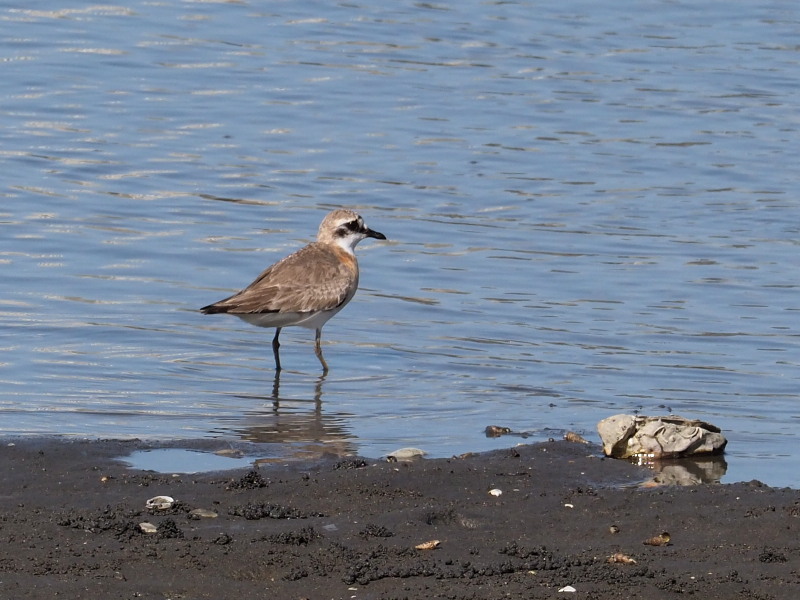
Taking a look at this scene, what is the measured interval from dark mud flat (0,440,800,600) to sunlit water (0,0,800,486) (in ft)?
3.72

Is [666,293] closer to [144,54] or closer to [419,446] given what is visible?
[419,446]

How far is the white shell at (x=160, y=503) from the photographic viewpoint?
24.2 feet

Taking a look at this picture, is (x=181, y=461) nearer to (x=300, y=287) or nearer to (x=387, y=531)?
(x=387, y=531)

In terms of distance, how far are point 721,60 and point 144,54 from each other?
9076 mm

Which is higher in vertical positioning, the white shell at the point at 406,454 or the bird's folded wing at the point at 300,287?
the bird's folded wing at the point at 300,287

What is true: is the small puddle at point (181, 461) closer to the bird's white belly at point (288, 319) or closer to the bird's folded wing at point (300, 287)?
the bird's folded wing at point (300, 287)

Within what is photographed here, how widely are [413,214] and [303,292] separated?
4.56m

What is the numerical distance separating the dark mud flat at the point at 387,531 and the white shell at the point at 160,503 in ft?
0.14

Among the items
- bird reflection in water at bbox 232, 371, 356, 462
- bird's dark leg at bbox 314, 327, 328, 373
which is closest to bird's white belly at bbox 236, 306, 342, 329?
bird's dark leg at bbox 314, 327, 328, 373

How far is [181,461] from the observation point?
341 inches

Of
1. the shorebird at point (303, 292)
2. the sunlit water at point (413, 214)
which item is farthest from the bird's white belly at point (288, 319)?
the sunlit water at point (413, 214)

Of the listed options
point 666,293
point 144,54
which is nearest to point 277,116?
point 144,54

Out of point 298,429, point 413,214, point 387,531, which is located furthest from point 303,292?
point 387,531

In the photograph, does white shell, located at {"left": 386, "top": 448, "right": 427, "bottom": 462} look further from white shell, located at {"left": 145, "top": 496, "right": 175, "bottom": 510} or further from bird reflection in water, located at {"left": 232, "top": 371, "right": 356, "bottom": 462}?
white shell, located at {"left": 145, "top": 496, "right": 175, "bottom": 510}
